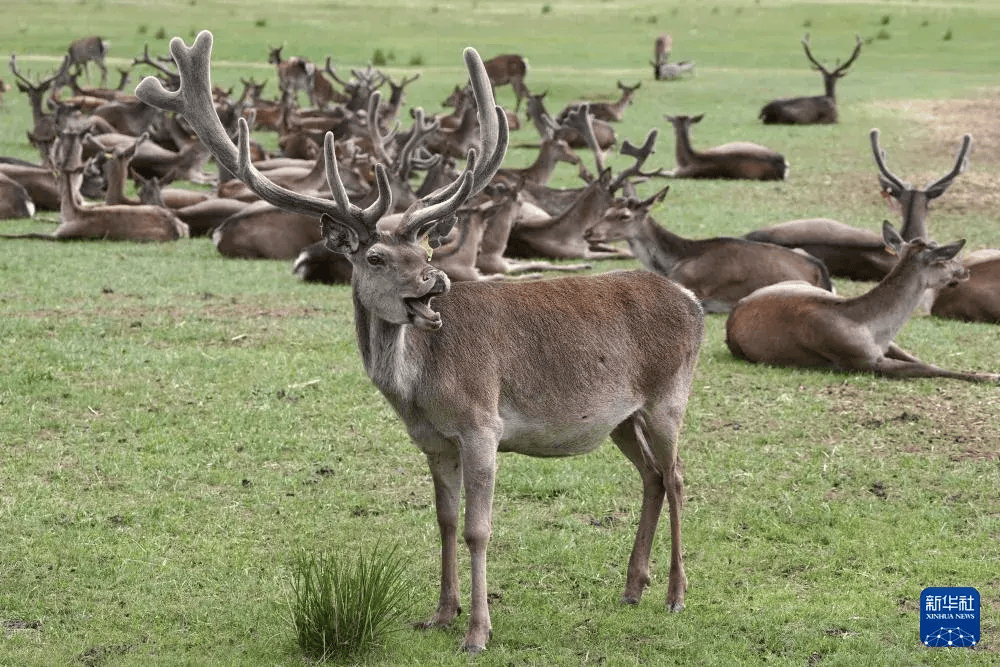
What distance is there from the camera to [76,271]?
12328 millimetres

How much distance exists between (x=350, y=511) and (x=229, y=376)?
2477 millimetres

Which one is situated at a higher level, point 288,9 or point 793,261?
point 288,9

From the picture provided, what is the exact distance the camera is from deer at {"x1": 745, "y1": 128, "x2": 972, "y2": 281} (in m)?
12.4

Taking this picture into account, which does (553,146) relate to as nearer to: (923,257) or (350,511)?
(923,257)

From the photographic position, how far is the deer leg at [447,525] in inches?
206

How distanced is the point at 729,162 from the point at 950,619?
46.8 feet

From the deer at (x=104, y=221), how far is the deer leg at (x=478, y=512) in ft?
33.0

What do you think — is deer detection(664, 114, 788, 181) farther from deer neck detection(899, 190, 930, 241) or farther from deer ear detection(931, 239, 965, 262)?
deer ear detection(931, 239, 965, 262)

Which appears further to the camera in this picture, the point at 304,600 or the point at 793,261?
the point at 793,261

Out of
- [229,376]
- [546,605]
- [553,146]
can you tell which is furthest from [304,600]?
[553,146]

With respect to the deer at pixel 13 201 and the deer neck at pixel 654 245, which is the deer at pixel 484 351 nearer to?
the deer neck at pixel 654 245

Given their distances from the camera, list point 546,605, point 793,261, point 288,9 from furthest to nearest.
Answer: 1. point 288,9
2. point 793,261
3. point 546,605

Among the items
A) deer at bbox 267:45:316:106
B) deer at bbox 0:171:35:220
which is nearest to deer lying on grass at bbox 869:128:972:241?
deer at bbox 0:171:35:220

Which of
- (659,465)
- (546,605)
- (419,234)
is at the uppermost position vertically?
(419,234)
